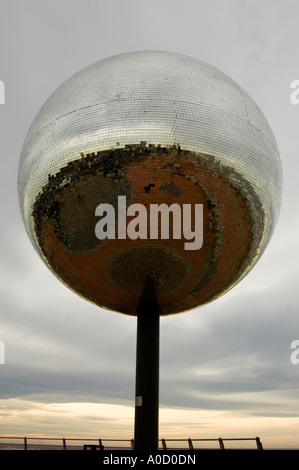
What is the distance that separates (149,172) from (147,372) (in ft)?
18.2

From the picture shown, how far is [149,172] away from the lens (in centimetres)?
1002

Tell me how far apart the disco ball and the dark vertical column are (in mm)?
1248

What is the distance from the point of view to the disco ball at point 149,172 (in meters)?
10.1

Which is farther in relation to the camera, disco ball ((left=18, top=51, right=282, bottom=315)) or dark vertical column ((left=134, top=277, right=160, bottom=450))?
dark vertical column ((left=134, top=277, right=160, bottom=450))

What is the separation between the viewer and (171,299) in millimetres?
12680

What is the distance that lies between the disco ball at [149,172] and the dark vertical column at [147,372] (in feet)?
4.09

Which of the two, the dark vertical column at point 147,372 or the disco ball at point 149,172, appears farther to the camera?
the dark vertical column at point 147,372

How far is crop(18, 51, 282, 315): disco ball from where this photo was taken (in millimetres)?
10102

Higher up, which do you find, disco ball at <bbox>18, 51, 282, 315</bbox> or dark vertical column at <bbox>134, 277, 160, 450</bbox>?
disco ball at <bbox>18, 51, 282, 315</bbox>

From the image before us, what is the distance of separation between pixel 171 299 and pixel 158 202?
138 inches

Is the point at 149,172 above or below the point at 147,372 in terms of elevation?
above

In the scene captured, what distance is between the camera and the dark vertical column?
1206 cm
